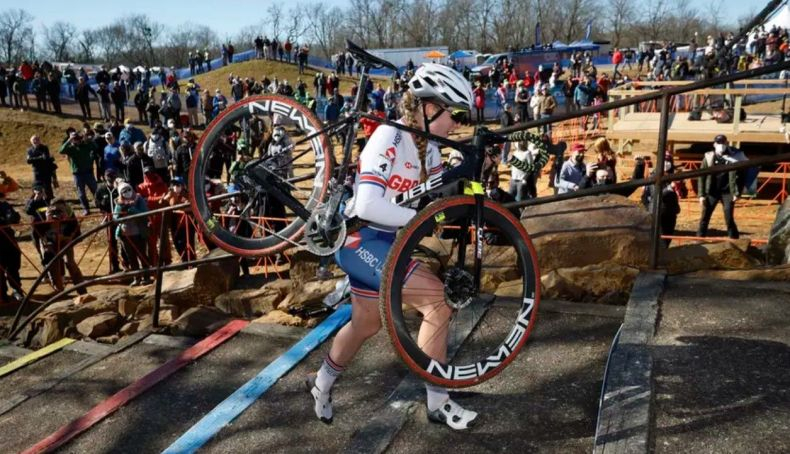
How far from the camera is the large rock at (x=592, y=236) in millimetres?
5293

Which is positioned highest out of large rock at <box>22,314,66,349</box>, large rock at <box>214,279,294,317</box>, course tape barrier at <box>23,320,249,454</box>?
large rock at <box>214,279,294,317</box>

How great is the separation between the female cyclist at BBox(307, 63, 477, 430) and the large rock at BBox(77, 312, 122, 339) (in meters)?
4.41

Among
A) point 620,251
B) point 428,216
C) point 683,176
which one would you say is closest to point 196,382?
point 428,216

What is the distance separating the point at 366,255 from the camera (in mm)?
3514

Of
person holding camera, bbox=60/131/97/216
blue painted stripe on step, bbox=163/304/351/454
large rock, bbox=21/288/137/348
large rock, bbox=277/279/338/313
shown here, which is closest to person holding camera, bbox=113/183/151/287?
large rock, bbox=21/288/137/348

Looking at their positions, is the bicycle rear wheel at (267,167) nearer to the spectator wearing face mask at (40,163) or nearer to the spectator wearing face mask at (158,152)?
the spectator wearing face mask at (158,152)

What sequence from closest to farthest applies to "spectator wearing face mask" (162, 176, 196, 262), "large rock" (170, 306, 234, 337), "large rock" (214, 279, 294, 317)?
1. "large rock" (170, 306, 234, 337)
2. "large rock" (214, 279, 294, 317)
3. "spectator wearing face mask" (162, 176, 196, 262)

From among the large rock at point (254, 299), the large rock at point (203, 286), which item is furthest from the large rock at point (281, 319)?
the large rock at point (203, 286)

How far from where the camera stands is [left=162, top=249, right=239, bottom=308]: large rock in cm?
707

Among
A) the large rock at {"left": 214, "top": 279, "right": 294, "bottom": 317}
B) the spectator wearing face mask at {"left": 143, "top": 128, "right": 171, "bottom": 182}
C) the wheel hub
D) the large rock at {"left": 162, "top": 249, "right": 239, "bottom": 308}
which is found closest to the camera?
the wheel hub

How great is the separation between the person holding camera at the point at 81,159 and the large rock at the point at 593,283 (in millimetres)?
14402

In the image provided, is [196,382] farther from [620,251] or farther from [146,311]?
[620,251]

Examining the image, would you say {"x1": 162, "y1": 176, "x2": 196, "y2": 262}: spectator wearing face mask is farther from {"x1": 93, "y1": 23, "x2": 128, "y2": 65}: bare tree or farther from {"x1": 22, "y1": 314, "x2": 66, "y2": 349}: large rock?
{"x1": 93, "y1": 23, "x2": 128, "y2": 65}: bare tree

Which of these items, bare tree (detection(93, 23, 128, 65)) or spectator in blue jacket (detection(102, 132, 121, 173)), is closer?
spectator in blue jacket (detection(102, 132, 121, 173))
